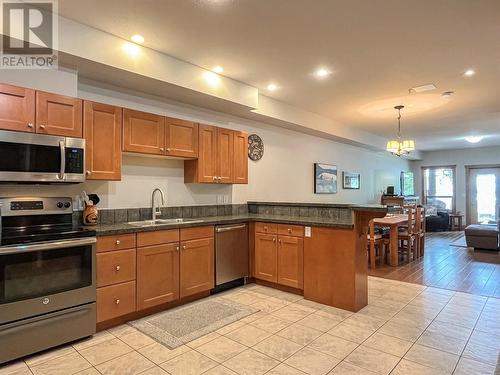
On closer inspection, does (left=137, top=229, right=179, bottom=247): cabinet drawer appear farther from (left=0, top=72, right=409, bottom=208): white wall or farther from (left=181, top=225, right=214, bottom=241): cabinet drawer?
(left=0, top=72, right=409, bottom=208): white wall

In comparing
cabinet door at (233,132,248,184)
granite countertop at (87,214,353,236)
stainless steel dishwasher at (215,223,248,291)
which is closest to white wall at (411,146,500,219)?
granite countertop at (87,214,353,236)

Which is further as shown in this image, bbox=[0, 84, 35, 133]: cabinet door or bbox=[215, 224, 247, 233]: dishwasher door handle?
bbox=[215, 224, 247, 233]: dishwasher door handle

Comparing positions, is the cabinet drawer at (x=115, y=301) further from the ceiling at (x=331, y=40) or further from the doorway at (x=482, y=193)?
the doorway at (x=482, y=193)

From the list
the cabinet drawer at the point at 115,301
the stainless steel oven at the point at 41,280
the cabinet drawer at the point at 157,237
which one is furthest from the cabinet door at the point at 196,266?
the stainless steel oven at the point at 41,280

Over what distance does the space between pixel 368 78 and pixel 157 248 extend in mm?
3379

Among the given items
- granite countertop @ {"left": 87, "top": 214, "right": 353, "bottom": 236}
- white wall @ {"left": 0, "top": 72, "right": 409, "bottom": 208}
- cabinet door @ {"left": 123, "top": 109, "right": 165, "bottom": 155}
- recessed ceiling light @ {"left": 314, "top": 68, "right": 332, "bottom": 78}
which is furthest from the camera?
recessed ceiling light @ {"left": 314, "top": 68, "right": 332, "bottom": 78}

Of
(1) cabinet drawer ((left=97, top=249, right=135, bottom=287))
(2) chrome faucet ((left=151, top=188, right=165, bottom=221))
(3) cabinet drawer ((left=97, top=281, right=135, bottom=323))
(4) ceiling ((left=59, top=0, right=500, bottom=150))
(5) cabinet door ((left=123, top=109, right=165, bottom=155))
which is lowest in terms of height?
(3) cabinet drawer ((left=97, top=281, right=135, bottom=323))

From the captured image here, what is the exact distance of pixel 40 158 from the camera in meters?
2.65

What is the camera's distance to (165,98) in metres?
4.02

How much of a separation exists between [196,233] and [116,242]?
935 millimetres

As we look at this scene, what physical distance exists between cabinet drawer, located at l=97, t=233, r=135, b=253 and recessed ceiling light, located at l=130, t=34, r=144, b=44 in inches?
75.2

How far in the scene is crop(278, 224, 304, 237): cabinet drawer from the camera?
12.3ft

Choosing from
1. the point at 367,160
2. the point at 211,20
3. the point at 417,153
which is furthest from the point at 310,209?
the point at 417,153

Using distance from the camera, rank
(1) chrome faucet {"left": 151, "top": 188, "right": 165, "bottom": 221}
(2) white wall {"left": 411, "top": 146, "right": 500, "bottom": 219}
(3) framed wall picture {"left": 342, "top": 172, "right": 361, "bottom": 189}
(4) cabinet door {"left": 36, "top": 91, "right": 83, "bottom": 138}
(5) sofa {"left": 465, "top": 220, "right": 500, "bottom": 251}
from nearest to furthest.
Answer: (4) cabinet door {"left": 36, "top": 91, "right": 83, "bottom": 138}
(1) chrome faucet {"left": 151, "top": 188, "right": 165, "bottom": 221}
(5) sofa {"left": 465, "top": 220, "right": 500, "bottom": 251}
(3) framed wall picture {"left": 342, "top": 172, "right": 361, "bottom": 189}
(2) white wall {"left": 411, "top": 146, "right": 500, "bottom": 219}
